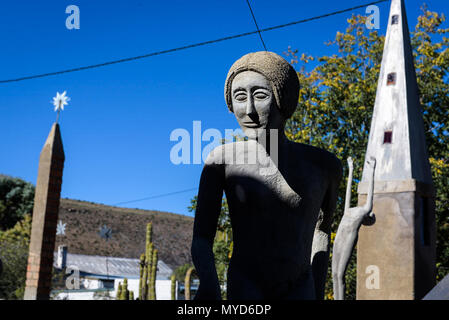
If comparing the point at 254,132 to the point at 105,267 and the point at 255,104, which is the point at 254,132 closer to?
the point at 255,104

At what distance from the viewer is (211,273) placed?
257 centimetres

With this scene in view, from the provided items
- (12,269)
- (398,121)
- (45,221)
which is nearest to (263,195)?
(45,221)

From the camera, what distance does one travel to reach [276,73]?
106 inches

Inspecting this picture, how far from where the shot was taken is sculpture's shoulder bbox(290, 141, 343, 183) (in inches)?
113

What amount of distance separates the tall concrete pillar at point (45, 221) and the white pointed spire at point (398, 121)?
25.4ft

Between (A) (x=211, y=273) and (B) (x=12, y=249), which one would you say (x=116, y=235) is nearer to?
(B) (x=12, y=249)

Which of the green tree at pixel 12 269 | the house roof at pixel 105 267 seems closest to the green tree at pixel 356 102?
the green tree at pixel 12 269

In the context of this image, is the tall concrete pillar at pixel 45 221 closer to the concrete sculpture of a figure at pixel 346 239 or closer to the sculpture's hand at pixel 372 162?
the concrete sculpture of a figure at pixel 346 239

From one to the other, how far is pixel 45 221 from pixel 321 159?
7.44 m

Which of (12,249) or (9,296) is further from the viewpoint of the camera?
(12,249)

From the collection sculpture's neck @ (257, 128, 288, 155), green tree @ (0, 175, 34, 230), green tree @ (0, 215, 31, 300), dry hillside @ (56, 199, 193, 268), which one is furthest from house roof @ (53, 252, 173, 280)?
sculpture's neck @ (257, 128, 288, 155)

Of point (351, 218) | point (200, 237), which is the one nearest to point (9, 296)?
point (351, 218)

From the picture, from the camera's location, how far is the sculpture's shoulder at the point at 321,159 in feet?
9.41

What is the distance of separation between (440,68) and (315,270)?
65.7ft
